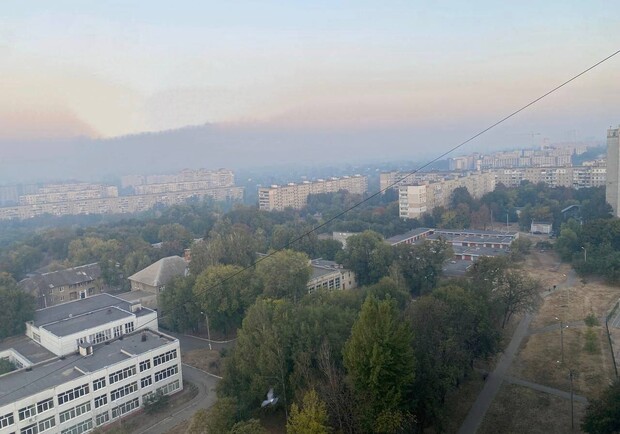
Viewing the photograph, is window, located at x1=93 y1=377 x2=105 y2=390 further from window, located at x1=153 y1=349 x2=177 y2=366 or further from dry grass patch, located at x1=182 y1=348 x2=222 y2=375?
dry grass patch, located at x1=182 y1=348 x2=222 y2=375

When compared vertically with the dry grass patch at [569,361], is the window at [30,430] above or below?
above

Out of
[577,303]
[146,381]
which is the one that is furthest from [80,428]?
[577,303]

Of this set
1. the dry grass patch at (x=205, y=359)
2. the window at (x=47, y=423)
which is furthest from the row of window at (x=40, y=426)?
the dry grass patch at (x=205, y=359)

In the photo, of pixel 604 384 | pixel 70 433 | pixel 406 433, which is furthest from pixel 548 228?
pixel 70 433

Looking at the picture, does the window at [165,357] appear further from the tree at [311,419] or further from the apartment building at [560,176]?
the apartment building at [560,176]

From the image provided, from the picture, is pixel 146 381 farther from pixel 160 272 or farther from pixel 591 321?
pixel 591 321

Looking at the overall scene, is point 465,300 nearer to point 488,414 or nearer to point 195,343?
point 488,414
